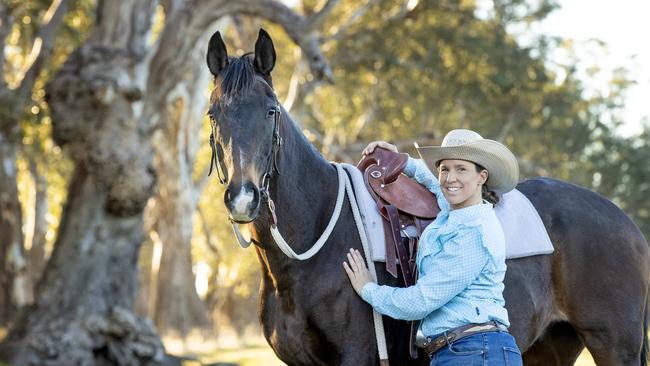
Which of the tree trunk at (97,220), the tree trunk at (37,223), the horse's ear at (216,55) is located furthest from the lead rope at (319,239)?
the tree trunk at (37,223)

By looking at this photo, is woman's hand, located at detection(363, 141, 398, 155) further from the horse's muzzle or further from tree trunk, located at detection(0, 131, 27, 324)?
tree trunk, located at detection(0, 131, 27, 324)

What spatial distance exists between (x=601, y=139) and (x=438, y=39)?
822 cm

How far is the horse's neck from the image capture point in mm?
4480

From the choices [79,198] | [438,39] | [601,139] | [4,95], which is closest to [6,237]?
[4,95]

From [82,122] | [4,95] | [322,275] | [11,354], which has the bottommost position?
[11,354]

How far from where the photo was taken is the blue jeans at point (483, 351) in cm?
386

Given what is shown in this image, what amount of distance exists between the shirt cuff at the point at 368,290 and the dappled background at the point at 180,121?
269 inches

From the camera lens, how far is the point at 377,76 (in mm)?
25922

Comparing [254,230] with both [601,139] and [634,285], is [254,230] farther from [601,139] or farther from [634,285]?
[601,139]

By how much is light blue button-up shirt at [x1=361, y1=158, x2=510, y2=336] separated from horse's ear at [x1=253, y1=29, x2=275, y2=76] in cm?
111

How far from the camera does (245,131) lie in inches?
159

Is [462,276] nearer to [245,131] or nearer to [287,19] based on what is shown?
[245,131]

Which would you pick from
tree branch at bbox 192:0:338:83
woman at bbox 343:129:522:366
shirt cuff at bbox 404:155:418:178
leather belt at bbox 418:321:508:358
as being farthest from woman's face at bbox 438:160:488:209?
tree branch at bbox 192:0:338:83

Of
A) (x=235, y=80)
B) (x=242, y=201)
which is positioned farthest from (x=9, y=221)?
(x=242, y=201)
